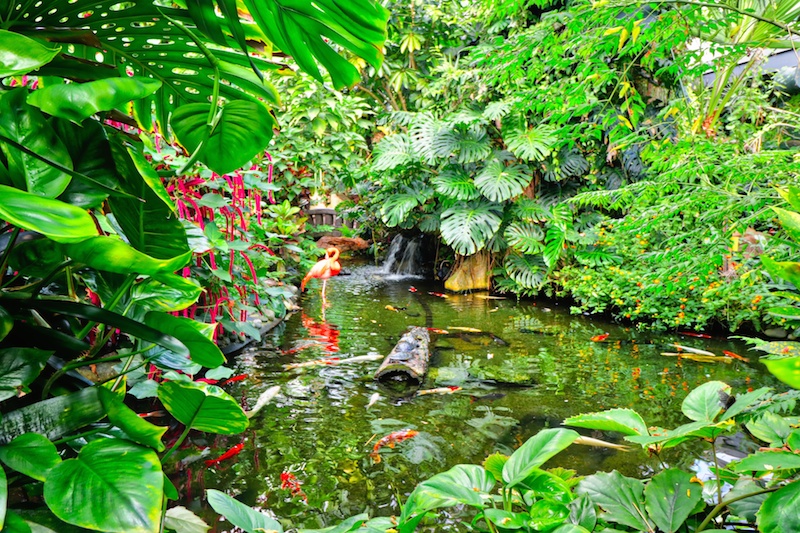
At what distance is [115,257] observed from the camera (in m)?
0.51

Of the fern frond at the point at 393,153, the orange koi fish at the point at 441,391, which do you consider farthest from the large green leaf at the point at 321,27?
the fern frond at the point at 393,153

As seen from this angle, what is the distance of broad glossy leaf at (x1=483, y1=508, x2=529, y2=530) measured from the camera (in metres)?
0.76

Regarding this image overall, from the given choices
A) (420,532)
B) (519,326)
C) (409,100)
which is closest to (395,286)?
(519,326)

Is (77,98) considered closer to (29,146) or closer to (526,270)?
(29,146)

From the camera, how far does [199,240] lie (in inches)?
36.6

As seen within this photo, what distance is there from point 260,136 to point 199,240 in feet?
1.06

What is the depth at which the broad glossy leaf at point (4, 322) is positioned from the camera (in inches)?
22.4

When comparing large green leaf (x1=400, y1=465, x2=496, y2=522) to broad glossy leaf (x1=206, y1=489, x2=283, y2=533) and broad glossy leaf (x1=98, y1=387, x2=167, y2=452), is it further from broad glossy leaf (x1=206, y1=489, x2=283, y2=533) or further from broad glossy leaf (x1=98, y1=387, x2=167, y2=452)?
broad glossy leaf (x1=98, y1=387, x2=167, y2=452)

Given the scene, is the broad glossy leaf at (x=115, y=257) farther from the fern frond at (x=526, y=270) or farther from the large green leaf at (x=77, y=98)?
the fern frond at (x=526, y=270)

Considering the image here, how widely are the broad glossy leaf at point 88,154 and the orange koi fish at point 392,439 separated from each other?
172 cm

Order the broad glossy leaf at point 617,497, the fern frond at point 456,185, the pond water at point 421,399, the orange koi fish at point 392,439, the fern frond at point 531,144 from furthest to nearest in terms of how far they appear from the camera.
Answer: the fern frond at point 456,185 → the fern frond at point 531,144 → the orange koi fish at point 392,439 → the pond water at point 421,399 → the broad glossy leaf at point 617,497

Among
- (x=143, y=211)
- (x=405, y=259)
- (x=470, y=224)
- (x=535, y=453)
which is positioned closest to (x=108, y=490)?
(x=143, y=211)

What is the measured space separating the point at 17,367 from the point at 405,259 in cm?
823

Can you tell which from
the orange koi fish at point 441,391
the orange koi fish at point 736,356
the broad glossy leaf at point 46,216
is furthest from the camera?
the orange koi fish at point 736,356
